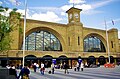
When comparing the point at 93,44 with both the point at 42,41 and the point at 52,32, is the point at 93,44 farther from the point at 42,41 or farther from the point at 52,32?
the point at 42,41

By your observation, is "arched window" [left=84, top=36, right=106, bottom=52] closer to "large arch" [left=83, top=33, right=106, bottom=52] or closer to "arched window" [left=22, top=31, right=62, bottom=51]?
"large arch" [left=83, top=33, right=106, bottom=52]

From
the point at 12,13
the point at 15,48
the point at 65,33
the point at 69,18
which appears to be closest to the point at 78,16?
the point at 69,18

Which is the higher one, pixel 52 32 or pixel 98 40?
pixel 52 32

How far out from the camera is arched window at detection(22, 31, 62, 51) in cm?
4706

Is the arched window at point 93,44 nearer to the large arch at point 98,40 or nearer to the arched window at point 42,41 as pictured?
the large arch at point 98,40

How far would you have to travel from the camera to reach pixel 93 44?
5828 centimetres

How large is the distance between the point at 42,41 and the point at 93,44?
58.1 feet

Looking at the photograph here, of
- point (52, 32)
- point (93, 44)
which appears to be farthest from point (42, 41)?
point (93, 44)

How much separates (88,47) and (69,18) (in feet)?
34.2

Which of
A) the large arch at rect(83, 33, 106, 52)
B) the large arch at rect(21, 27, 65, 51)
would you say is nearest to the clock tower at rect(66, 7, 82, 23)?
the large arch at rect(21, 27, 65, 51)

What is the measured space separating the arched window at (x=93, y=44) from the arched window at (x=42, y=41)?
8894 millimetres

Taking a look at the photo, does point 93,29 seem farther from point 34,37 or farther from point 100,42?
point 34,37

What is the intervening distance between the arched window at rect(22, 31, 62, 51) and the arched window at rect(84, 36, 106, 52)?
29.2ft

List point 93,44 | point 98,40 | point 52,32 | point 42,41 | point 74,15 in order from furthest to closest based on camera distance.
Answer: point 98,40 < point 93,44 < point 74,15 < point 52,32 < point 42,41
